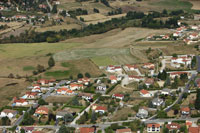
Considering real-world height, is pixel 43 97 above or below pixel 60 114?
below

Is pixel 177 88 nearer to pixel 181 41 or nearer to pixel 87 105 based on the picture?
pixel 87 105

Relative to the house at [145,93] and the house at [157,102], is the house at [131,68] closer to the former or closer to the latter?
the house at [145,93]

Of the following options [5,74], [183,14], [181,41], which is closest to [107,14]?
[183,14]

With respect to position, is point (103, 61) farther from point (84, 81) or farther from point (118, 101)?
point (118, 101)

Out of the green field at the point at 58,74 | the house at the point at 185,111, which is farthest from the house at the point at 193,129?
the green field at the point at 58,74

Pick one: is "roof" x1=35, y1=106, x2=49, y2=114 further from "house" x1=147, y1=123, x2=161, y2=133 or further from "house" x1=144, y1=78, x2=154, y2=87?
"house" x1=144, y1=78, x2=154, y2=87

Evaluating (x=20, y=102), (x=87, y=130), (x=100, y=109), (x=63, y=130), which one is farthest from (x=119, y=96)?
(x=63, y=130)
